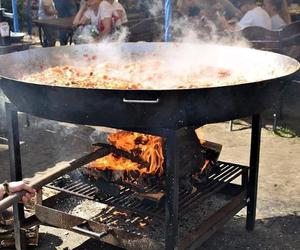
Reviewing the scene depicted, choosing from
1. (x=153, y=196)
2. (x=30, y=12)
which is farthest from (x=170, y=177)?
(x=30, y=12)

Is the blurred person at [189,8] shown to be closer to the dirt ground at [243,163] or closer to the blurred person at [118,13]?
the blurred person at [118,13]

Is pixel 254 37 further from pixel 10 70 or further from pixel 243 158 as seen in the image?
pixel 10 70

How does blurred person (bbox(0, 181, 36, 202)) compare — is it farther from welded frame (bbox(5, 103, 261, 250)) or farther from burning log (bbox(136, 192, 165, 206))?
burning log (bbox(136, 192, 165, 206))

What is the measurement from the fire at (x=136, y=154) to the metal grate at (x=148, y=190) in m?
0.16

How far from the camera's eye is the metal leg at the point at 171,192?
2.61 metres


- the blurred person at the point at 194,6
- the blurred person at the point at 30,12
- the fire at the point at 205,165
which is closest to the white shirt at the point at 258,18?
the blurred person at the point at 194,6

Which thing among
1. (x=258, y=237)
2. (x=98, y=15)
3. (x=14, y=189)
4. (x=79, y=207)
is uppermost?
(x=98, y=15)

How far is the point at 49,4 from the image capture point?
37.3 feet

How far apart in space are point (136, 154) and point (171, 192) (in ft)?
2.81

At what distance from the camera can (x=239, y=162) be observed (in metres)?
5.16

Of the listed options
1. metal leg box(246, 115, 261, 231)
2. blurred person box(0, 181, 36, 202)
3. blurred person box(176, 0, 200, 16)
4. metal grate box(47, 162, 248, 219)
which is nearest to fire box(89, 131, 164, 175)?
metal grate box(47, 162, 248, 219)

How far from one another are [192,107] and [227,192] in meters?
1.62

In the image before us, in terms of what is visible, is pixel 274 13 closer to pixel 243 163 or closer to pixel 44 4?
pixel 243 163

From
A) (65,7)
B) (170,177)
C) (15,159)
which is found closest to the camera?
(170,177)
